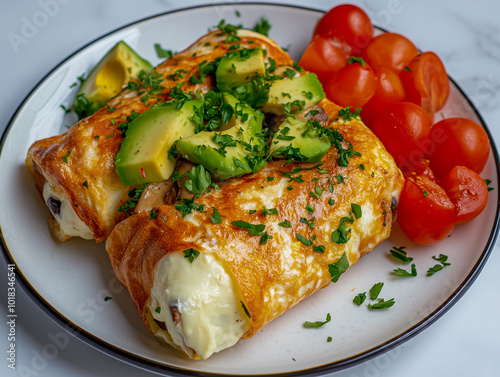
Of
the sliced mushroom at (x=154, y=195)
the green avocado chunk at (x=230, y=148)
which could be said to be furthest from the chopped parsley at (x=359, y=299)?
the sliced mushroom at (x=154, y=195)

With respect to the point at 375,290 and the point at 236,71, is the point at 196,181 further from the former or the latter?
the point at 375,290

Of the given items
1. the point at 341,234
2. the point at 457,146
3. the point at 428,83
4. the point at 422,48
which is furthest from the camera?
the point at 422,48

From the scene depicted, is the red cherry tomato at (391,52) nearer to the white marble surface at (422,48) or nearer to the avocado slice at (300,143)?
the white marble surface at (422,48)

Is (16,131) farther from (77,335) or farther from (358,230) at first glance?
(358,230)

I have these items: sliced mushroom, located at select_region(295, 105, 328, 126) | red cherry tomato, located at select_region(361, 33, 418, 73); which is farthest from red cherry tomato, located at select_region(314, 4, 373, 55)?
sliced mushroom, located at select_region(295, 105, 328, 126)

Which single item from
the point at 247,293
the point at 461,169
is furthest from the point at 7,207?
the point at 461,169

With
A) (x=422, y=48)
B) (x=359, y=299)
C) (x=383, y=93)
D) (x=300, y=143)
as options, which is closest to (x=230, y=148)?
(x=300, y=143)
